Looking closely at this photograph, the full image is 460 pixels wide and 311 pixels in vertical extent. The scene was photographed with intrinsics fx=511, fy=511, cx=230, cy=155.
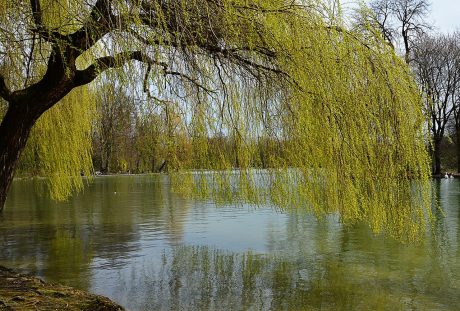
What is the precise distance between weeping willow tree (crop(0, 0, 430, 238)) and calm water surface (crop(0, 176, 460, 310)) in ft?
3.64

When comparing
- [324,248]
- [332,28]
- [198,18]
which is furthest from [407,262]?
[198,18]

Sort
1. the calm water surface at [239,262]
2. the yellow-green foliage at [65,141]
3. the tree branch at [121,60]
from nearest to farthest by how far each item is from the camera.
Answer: the tree branch at [121,60]
the calm water surface at [239,262]
the yellow-green foliage at [65,141]

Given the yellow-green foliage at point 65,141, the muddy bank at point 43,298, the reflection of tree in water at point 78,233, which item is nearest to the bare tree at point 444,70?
the reflection of tree in water at point 78,233

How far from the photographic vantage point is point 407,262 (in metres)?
6.61

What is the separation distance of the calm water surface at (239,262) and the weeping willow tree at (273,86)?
3.64 feet

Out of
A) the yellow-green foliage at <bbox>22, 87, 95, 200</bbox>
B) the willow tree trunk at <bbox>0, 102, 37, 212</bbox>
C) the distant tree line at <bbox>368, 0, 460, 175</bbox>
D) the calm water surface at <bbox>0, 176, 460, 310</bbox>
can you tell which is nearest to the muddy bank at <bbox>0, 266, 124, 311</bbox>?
the calm water surface at <bbox>0, 176, 460, 310</bbox>

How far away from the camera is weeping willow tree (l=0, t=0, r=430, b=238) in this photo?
3.92 meters

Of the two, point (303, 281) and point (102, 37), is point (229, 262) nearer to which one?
point (303, 281)

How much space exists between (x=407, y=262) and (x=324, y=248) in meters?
1.46

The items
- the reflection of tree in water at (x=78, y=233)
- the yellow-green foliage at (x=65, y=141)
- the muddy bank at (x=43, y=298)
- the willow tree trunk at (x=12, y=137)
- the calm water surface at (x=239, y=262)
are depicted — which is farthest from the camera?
the yellow-green foliage at (x=65, y=141)

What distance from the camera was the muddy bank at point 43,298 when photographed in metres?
4.09

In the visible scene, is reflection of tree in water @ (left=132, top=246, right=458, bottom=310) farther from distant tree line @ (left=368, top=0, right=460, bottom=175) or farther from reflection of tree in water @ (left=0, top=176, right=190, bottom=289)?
distant tree line @ (left=368, top=0, right=460, bottom=175)

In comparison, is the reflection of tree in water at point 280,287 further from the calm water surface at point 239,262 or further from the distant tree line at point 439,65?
the distant tree line at point 439,65

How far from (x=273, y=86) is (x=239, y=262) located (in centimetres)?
328
